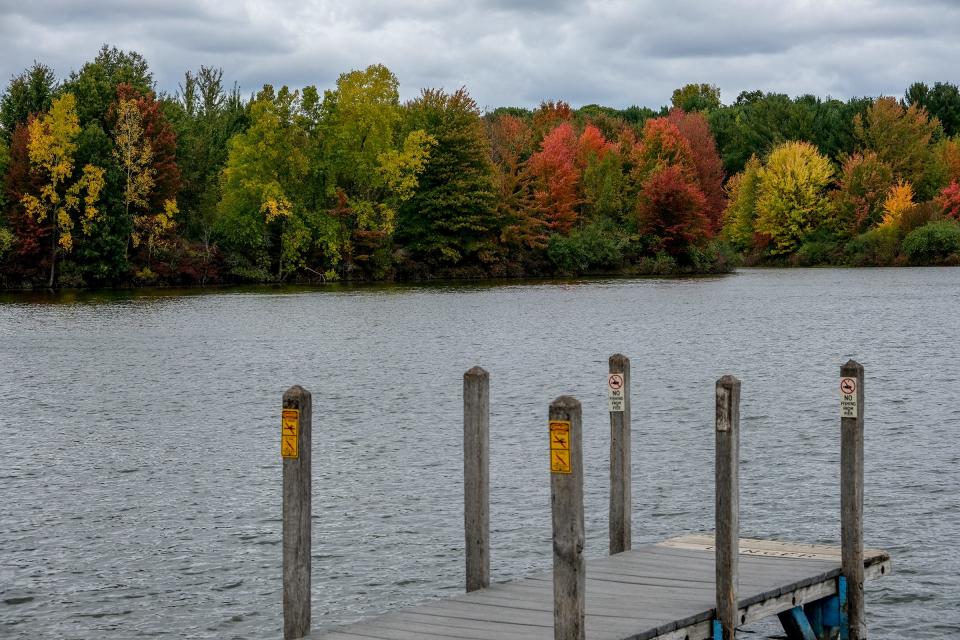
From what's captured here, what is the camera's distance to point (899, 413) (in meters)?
28.8

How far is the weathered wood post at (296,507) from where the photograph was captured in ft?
34.5

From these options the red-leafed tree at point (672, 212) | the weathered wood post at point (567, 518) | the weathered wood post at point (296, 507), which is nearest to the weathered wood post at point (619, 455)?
the weathered wood post at point (296, 507)

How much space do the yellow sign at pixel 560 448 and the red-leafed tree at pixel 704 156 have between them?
393 feet

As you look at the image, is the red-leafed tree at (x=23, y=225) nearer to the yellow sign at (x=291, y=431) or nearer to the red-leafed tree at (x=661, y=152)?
the red-leafed tree at (x=661, y=152)

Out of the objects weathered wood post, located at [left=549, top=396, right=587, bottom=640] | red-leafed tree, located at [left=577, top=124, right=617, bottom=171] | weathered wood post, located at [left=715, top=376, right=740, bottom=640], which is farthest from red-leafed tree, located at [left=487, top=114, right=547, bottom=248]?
weathered wood post, located at [left=549, top=396, right=587, bottom=640]

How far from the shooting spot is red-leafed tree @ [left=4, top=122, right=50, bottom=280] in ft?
263

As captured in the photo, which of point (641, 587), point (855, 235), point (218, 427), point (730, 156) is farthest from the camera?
point (730, 156)

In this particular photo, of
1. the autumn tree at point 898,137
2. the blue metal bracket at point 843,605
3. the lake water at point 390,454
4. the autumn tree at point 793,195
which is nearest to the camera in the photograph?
the blue metal bracket at point 843,605

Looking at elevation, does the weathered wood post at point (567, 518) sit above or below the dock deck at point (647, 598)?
above

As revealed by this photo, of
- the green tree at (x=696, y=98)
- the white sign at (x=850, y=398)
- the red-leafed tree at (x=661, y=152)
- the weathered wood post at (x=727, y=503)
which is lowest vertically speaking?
the weathered wood post at (x=727, y=503)

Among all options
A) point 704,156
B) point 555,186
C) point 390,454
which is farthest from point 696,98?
point 390,454

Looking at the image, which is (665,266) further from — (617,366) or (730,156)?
(617,366)

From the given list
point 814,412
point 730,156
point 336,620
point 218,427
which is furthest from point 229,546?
point 730,156

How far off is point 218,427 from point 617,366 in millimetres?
16399
